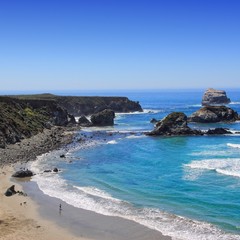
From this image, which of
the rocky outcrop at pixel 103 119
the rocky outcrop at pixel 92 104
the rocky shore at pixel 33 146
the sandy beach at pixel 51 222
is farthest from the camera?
the rocky outcrop at pixel 92 104

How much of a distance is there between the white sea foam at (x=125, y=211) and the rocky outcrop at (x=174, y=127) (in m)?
43.4

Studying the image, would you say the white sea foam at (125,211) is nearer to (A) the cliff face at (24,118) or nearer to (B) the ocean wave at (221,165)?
(B) the ocean wave at (221,165)

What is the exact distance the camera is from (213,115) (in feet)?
366

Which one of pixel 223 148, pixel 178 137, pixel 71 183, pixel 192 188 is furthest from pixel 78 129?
pixel 192 188

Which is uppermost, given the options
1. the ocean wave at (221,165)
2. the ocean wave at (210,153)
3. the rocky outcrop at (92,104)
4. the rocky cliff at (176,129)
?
the rocky outcrop at (92,104)

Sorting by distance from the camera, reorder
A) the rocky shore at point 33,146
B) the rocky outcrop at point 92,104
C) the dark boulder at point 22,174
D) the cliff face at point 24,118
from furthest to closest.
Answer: the rocky outcrop at point 92,104
the cliff face at point 24,118
the rocky shore at point 33,146
the dark boulder at point 22,174

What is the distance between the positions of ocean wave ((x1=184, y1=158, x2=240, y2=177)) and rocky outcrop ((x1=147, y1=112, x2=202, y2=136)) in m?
31.9

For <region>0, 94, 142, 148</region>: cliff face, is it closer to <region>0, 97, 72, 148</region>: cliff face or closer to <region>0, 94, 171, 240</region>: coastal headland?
<region>0, 97, 72, 148</region>: cliff face

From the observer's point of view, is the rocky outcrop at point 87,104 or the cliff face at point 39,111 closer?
the cliff face at point 39,111

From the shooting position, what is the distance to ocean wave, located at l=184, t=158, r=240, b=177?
47.8m

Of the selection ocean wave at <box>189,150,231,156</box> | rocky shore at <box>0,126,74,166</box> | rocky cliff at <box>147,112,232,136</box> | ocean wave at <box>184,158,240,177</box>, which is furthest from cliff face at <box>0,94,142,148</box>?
ocean wave at <box>184,158,240,177</box>

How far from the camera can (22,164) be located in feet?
185

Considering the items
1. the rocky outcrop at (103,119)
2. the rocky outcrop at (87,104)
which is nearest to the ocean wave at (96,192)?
the rocky outcrop at (103,119)

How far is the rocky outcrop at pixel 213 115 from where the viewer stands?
111438mm
